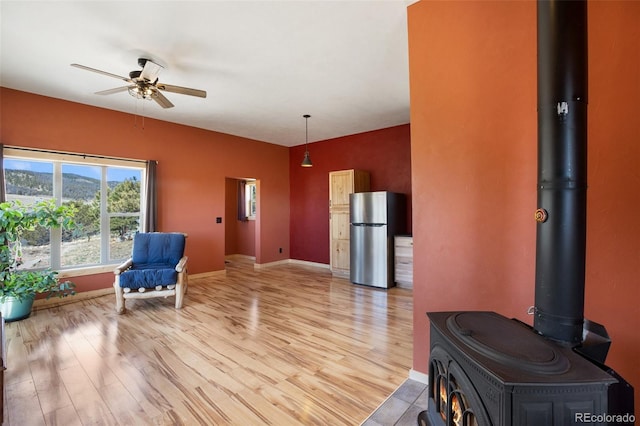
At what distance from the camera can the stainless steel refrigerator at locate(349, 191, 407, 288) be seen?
4559 mm

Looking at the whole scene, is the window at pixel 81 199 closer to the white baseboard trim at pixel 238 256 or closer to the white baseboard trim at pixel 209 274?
the white baseboard trim at pixel 209 274

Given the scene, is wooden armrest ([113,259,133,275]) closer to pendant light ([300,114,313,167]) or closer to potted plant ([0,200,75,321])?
potted plant ([0,200,75,321])

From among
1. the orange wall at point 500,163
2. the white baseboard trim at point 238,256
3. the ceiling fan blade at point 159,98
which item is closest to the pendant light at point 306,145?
the ceiling fan blade at point 159,98

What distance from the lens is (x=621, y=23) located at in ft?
4.30

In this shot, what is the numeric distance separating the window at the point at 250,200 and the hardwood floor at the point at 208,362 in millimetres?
3686

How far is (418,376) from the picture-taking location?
2.00m

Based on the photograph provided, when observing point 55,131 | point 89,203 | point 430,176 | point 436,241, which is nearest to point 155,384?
point 436,241

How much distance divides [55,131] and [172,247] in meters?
2.16

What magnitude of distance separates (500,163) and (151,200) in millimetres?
4695

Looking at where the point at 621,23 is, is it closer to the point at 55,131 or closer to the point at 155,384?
the point at 155,384

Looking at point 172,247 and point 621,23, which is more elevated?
point 621,23

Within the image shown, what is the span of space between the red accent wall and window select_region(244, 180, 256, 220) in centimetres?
121

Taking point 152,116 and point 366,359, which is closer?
point 366,359

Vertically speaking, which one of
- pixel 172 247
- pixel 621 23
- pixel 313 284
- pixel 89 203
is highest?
pixel 621 23
